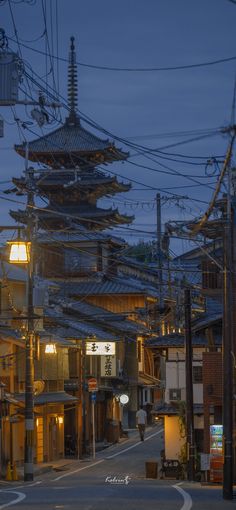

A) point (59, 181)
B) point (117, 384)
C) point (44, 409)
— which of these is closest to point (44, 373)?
point (44, 409)

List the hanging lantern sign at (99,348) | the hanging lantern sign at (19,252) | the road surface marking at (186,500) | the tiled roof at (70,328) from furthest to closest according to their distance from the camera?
the hanging lantern sign at (99,348)
the tiled roof at (70,328)
the hanging lantern sign at (19,252)
the road surface marking at (186,500)

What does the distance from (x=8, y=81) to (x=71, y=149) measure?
205 feet

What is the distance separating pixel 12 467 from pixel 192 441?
7222 mm

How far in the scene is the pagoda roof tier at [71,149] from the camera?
273 ft

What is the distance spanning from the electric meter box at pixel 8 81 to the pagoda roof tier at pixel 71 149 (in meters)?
60.2

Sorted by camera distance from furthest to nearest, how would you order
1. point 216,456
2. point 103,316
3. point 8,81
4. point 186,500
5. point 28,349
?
point 103,316, point 28,349, point 216,456, point 186,500, point 8,81

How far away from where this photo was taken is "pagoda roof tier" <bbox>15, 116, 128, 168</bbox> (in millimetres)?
83250

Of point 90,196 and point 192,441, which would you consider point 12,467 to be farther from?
point 90,196

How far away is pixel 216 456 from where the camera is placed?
33.2m

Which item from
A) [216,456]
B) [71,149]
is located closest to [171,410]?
[216,456]

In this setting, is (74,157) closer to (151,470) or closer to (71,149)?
(71,149)

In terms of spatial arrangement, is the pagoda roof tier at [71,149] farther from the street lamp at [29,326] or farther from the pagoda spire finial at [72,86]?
the street lamp at [29,326]

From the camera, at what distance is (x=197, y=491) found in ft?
89.9

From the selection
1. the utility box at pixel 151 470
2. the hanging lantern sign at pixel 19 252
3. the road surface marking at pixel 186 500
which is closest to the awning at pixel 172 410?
the utility box at pixel 151 470
